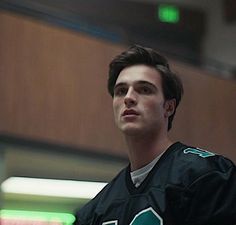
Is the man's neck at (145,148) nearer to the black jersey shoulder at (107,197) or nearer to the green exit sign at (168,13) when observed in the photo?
the black jersey shoulder at (107,197)

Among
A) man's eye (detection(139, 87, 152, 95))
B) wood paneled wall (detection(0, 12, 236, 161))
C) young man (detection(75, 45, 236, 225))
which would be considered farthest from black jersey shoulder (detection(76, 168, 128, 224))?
wood paneled wall (detection(0, 12, 236, 161))

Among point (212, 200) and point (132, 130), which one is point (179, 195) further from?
point (132, 130)

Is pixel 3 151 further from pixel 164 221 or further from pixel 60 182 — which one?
pixel 164 221

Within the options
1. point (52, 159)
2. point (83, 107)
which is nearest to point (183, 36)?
point (83, 107)

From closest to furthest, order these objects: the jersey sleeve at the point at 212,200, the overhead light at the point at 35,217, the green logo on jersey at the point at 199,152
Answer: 1. the jersey sleeve at the point at 212,200
2. the green logo on jersey at the point at 199,152
3. the overhead light at the point at 35,217

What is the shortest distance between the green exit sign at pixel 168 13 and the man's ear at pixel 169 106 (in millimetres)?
2626

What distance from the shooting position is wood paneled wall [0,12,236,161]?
3414 millimetres

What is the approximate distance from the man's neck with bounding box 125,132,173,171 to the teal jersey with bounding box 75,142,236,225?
0.02 m

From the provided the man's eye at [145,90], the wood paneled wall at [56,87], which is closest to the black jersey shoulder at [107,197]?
the man's eye at [145,90]

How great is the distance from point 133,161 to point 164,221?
21cm

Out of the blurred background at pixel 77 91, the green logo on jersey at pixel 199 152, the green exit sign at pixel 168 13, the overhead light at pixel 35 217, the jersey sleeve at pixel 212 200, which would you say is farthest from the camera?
the green exit sign at pixel 168 13

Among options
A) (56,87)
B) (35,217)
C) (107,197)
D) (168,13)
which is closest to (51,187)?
(35,217)

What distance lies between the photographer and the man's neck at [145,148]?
5.17 feet

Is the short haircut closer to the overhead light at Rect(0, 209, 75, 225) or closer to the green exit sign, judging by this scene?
the overhead light at Rect(0, 209, 75, 225)
